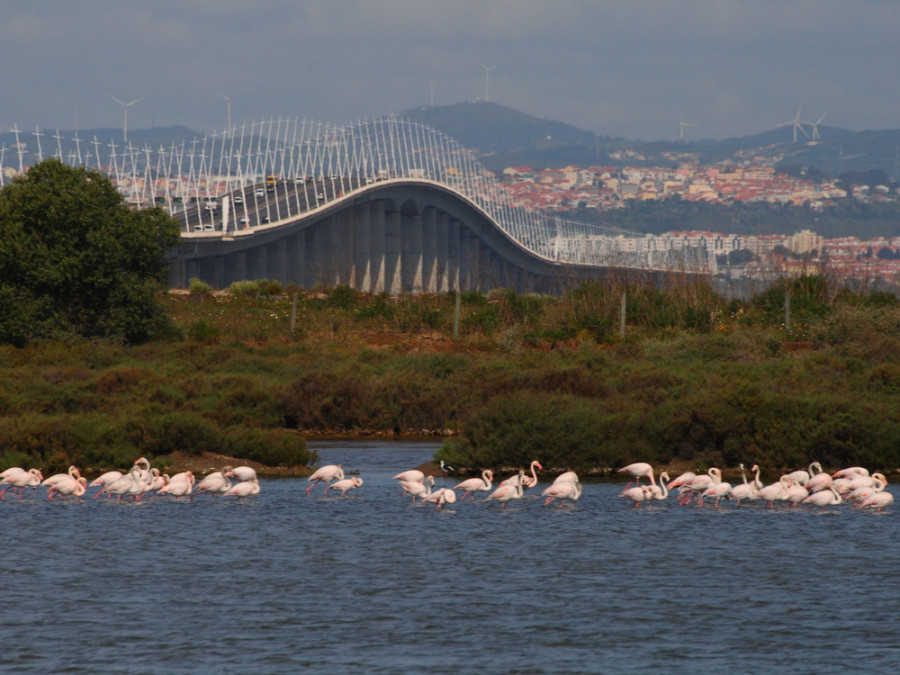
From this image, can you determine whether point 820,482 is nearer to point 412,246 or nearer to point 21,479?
point 21,479

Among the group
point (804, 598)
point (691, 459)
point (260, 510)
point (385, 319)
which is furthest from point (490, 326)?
→ point (804, 598)

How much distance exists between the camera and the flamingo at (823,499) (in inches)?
701

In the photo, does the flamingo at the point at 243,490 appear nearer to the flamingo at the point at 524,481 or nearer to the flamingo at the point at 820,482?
the flamingo at the point at 524,481

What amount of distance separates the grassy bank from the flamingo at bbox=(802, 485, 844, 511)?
3.85 metres

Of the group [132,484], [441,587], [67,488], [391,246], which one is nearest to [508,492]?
[441,587]

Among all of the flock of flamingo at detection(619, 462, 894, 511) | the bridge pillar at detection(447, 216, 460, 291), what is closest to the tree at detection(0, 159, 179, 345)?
the flock of flamingo at detection(619, 462, 894, 511)

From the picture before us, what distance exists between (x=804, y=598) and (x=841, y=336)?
87.0 feet

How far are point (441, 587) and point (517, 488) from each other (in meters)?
4.86

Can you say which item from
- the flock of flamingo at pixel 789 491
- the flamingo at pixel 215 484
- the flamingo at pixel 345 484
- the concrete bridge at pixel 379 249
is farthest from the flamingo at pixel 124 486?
the concrete bridge at pixel 379 249

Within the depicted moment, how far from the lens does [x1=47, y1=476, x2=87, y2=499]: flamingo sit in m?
18.0

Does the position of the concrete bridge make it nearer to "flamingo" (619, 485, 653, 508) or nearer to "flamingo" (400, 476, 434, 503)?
"flamingo" (619, 485, 653, 508)

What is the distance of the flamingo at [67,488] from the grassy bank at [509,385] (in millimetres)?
2826

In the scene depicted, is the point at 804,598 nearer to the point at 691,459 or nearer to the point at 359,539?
the point at 359,539

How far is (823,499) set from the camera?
17812 mm
